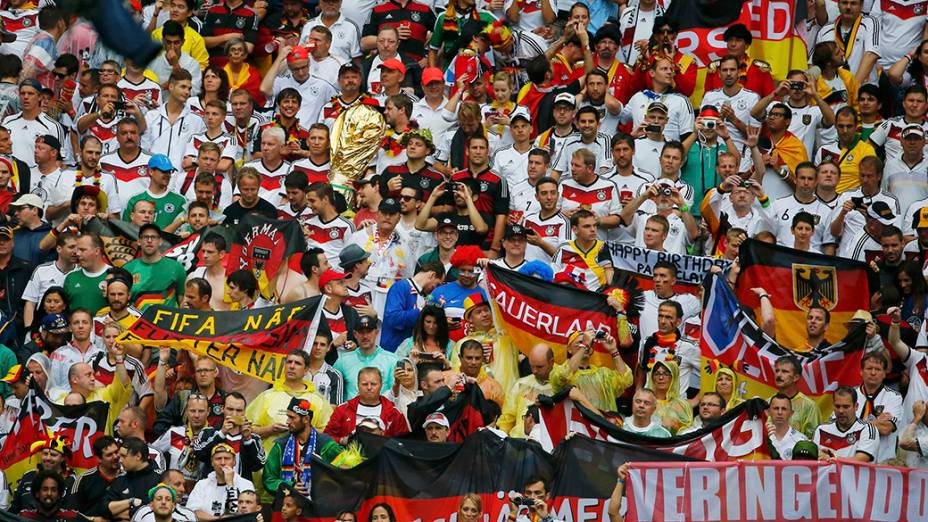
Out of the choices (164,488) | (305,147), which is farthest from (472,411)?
(305,147)

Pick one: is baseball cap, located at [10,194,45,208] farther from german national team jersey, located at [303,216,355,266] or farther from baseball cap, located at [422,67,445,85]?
baseball cap, located at [422,67,445,85]

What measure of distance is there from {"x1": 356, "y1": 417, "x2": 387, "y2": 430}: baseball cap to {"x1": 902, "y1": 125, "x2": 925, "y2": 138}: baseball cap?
6.45 meters

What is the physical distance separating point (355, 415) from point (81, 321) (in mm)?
2975

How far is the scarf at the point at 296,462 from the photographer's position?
56.3ft

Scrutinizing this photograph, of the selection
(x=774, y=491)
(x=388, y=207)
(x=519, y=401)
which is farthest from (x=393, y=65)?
(x=774, y=491)

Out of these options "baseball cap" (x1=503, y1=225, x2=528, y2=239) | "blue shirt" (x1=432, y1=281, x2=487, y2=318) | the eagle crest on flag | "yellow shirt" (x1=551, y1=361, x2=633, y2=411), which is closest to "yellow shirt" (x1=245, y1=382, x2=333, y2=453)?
"blue shirt" (x1=432, y1=281, x2=487, y2=318)

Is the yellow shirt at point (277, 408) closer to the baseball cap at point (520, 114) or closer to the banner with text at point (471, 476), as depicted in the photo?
the banner with text at point (471, 476)

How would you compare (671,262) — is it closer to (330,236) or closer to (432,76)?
(330,236)

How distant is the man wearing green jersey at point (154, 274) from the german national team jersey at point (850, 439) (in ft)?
19.8

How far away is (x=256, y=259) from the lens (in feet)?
65.4

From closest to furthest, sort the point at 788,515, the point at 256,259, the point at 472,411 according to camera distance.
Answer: the point at 788,515 < the point at 472,411 < the point at 256,259

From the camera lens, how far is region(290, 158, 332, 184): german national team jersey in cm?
2156

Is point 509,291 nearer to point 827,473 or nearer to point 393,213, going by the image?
point 393,213

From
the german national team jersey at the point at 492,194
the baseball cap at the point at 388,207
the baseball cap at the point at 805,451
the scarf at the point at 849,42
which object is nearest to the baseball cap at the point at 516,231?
→ the german national team jersey at the point at 492,194
